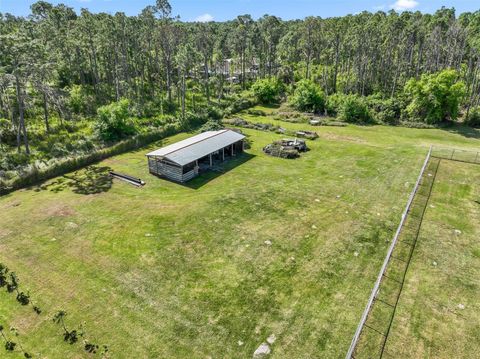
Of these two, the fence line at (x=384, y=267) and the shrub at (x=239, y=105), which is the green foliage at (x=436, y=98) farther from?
the shrub at (x=239, y=105)

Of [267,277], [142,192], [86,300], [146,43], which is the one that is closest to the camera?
[86,300]

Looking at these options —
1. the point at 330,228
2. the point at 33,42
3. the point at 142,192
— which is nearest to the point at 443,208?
the point at 330,228

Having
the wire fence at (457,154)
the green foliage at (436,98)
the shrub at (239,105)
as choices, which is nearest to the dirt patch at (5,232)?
the shrub at (239,105)

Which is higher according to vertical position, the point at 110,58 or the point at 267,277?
the point at 110,58

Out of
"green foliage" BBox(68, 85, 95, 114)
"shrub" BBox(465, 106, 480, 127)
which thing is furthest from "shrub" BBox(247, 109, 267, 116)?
"shrub" BBox(465, 106, 480, 127)

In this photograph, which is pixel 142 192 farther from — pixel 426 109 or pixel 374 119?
pixel 426 109

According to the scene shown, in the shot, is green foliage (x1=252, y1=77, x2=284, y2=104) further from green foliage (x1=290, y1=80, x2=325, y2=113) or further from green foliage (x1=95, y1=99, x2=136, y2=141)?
green foliage (x1=95, y1=99, x2=136, y2=141)

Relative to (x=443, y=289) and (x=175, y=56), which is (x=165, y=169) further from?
(x=175, y=56)
